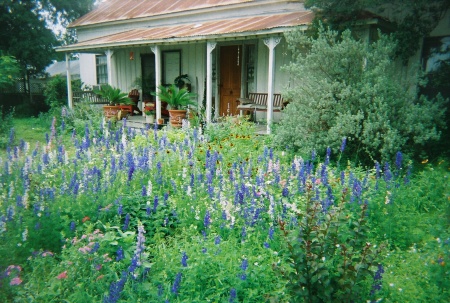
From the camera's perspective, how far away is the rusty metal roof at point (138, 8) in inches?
→ 518

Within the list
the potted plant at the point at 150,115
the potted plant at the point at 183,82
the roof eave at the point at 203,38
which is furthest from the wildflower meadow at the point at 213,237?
the potted plant at the point at 183,82

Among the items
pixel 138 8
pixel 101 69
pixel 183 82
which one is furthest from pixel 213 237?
pixel 101 69

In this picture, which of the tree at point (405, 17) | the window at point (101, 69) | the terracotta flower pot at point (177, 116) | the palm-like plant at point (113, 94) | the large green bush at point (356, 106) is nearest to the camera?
the large green bush at point (356, 106)

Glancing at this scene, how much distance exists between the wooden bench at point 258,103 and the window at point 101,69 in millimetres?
8381

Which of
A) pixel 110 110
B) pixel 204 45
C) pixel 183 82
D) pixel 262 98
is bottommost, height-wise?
pixel 110 110

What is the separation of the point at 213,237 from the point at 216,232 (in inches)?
11.1

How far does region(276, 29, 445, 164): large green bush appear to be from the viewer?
6.14 metres

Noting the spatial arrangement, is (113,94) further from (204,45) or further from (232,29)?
(232,29)

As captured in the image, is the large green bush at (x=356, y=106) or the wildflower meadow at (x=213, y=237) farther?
the large green bush at (x=356, y=106)

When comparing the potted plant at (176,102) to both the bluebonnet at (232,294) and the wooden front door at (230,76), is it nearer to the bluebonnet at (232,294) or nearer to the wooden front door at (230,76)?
the wooden front door at (230,76)

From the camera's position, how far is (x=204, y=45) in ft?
41.8

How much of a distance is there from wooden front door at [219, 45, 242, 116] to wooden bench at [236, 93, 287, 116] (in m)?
0.93

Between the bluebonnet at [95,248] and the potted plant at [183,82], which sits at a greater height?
the potted plant at [183,82]

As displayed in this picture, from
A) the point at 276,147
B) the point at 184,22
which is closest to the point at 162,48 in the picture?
the point at 184,22
